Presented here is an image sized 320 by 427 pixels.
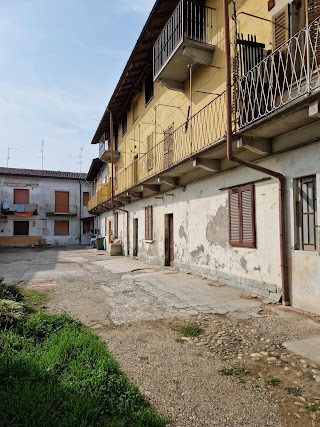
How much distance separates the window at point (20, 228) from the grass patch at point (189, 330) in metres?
31.6

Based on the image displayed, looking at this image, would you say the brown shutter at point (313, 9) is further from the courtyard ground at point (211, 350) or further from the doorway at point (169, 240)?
the doorway at point (169, 240)

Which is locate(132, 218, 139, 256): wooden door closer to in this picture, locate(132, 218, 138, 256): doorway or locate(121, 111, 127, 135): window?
locate(132, 218, 138, 256): doorway

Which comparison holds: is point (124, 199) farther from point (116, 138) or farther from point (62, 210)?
point (62, 210)

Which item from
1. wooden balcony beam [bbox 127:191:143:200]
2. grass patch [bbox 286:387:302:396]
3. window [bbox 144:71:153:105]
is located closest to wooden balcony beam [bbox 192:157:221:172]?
grass patch [bbox 286:387:302:396]

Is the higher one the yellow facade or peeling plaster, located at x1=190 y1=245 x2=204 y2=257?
the yellow facade

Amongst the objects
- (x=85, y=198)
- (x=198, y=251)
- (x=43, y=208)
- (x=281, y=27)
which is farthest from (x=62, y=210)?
(x=281, y=27)

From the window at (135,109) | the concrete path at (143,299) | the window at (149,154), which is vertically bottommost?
the concrete path at (143,299)

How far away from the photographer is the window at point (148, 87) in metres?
14.3

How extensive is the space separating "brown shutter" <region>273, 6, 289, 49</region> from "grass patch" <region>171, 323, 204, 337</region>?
5778 millimetres

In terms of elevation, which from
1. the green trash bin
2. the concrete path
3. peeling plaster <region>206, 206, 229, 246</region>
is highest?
peeling plaster <region>206, 206, 229, 246</region>

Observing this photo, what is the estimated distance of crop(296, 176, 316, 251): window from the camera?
5734 mm

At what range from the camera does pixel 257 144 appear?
21.2 feet

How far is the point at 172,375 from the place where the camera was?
10.8ft

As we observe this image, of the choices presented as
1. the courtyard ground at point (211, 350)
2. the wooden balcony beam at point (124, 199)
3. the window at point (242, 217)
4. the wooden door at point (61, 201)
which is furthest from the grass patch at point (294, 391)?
the wooden door at point (61, 201)
